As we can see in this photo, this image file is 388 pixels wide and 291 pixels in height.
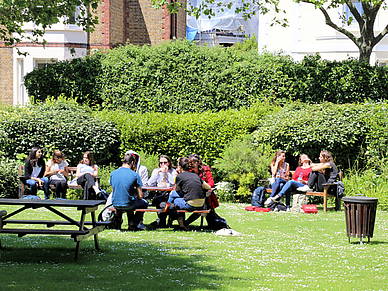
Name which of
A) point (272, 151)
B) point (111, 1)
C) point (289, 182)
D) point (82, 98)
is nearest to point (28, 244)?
point (289, 182)

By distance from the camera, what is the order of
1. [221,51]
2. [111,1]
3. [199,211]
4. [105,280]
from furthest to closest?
[111,1], [221,51], [199,211], [105,280]

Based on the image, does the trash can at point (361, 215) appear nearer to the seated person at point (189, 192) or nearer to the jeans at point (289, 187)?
the seated person at point (189, 192)

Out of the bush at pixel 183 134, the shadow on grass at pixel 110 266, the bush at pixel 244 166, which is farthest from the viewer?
the bush at pixel 183 134

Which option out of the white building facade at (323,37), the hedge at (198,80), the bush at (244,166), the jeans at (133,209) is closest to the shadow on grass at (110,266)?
the jeans at (133,209)

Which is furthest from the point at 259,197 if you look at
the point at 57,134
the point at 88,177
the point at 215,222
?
the point at 57,134

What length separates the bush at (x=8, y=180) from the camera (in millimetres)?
14156

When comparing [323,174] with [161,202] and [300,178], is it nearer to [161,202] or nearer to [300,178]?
[300,178]

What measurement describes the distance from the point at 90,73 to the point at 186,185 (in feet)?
36.0

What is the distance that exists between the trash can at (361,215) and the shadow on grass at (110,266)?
267cm

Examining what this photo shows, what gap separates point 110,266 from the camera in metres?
6.46

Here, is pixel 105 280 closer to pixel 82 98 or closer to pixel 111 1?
pixel 82 98

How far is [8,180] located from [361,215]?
979 centimetres

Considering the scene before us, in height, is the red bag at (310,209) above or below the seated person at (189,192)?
below

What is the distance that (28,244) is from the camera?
7969 millimetres
